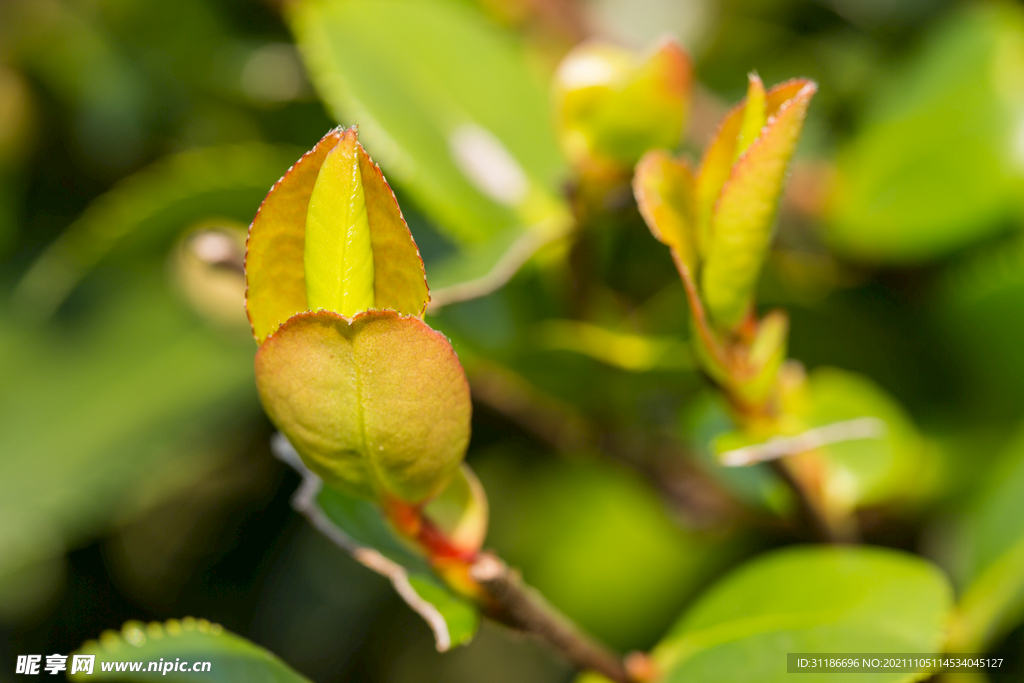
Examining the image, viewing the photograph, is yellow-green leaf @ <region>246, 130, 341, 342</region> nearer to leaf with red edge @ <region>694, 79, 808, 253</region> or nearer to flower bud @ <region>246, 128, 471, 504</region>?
flower bud @ <region>246, 128, 471, 504</region>

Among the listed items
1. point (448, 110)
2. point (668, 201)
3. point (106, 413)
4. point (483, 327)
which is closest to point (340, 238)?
point (668, 201)

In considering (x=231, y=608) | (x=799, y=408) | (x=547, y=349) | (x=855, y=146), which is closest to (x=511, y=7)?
(x=855, y=146)

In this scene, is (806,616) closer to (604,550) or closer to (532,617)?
(532,617)

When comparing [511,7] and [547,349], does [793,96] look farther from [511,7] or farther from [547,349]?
[511,7]

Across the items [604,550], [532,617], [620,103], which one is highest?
[620,103]

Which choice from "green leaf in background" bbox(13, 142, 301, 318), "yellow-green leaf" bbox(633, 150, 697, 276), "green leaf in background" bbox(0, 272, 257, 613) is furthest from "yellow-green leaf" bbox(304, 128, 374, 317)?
"green leaf in background" bbox(0, 272, 257, 613)
